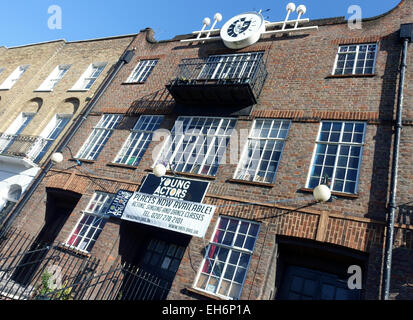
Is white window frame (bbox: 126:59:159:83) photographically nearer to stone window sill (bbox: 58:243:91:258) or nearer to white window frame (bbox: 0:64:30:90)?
stone window sill (bbox: 58:243:91:258)

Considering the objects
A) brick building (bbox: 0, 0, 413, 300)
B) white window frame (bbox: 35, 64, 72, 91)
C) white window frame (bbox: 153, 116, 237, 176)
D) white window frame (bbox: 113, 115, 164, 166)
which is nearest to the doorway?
brick building (bbox: 0, 0, 413, 300)

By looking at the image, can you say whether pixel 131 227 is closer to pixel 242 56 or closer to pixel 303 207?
pixel 303 207

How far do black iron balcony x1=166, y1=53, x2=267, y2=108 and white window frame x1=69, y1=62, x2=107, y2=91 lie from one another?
6.99 metres

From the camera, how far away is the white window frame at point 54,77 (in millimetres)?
17575

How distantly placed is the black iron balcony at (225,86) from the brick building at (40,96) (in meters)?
6.66

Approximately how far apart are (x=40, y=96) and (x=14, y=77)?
5332 millimetres

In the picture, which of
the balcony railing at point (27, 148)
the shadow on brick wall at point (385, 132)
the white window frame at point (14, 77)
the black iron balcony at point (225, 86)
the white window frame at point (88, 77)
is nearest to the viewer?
the shadow on brick wall at point (385, 132)

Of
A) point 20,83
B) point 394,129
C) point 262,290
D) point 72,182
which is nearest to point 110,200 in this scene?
point 72,182

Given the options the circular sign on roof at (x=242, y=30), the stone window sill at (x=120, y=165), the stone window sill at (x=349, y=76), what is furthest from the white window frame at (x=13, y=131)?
the stone window sill at (x=349, y=76)

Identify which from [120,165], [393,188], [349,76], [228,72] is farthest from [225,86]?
[393,188]

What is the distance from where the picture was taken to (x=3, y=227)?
444 inches

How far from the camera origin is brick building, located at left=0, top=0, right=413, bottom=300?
7.03 m

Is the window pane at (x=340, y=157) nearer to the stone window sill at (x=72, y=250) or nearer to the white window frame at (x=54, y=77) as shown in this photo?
the stone window sill at (x=72, y=250)
